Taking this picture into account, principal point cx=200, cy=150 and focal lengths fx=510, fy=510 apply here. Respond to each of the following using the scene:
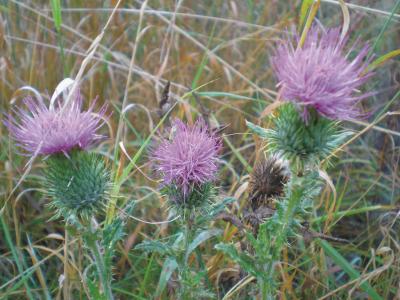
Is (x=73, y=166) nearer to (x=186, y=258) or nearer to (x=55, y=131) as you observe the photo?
(x=55, y=131)

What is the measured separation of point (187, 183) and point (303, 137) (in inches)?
18.2

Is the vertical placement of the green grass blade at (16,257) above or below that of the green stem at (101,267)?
below

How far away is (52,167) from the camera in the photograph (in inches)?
79.1

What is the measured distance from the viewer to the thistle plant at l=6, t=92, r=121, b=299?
73.6 inches

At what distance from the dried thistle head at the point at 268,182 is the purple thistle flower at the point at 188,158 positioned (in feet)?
0.75

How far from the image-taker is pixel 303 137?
1.72 m

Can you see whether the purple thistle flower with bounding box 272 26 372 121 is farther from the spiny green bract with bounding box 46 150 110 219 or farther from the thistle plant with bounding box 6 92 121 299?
the spiny green bract with bounding box 46 150 110 219

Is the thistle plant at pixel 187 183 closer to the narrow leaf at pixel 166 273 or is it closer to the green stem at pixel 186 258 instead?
the green stem at pixel 186 258

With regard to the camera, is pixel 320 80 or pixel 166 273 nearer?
pixel 320 80

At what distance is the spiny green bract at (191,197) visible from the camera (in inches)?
75.8

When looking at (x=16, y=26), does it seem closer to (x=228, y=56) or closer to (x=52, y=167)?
(x=228, y=56)

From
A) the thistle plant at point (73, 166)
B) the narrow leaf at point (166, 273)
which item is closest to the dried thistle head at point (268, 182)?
the narrow leaf at point (166, 273)

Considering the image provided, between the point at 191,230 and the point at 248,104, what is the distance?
185 cm

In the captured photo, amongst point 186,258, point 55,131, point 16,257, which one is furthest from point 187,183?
point 16,257
